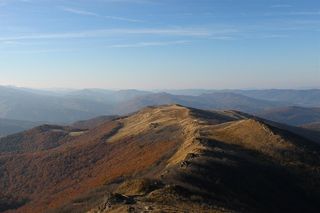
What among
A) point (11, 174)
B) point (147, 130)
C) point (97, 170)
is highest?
point (147, 130)

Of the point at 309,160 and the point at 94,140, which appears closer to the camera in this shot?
the point at 309,160

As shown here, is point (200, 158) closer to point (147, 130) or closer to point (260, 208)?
point (260, 208)

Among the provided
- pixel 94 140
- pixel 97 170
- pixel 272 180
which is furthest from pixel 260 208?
pixel 94 140

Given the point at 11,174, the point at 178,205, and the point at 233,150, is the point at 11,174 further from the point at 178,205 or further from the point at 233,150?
the point at 178,205

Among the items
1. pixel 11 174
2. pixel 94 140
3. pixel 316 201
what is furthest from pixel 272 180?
pixel 11 174

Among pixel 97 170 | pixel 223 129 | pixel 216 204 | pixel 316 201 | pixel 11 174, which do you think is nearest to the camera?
pixel 216 204

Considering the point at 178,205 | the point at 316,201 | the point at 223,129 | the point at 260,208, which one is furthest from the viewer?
the point at 223,129

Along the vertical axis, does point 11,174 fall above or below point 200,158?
below

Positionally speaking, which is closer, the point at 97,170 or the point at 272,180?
the point at 272,180

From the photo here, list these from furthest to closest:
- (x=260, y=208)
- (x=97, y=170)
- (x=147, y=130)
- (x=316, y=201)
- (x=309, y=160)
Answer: (x=147, y=130)
(x=97, y=170)
(x=309, y=160)
(x=316, y=201)
(x=260, y=208)
